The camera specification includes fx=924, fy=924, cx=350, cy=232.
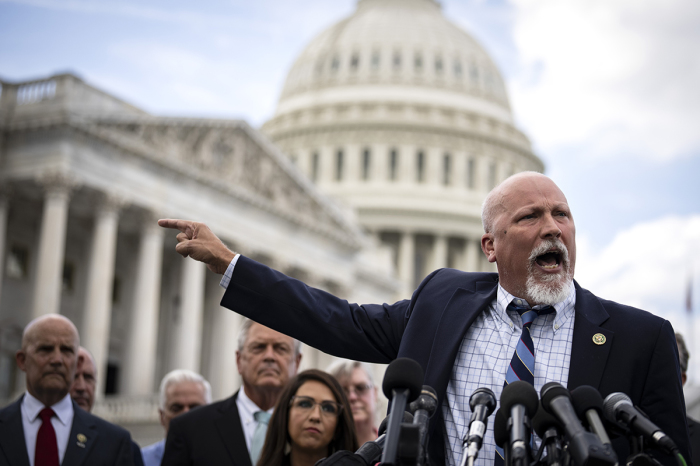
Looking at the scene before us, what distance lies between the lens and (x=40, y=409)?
6840 millimetres

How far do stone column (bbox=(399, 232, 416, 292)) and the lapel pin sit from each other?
235 ft

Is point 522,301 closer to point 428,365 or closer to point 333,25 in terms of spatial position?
point 428,365

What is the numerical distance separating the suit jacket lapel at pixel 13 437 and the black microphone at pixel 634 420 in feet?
15.1

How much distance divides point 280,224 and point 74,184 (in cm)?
1265

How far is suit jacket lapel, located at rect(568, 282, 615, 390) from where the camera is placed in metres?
3.97

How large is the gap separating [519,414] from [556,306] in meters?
1.02

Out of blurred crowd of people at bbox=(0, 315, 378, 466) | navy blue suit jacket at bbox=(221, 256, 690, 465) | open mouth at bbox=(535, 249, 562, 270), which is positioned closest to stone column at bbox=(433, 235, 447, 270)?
blurred crowd of people at bbox=(0, 315, 378, 466)

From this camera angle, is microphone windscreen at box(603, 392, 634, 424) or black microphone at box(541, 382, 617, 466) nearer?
black microphone at box(541, 382, 617, 466)

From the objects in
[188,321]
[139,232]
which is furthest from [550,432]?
[139,232]

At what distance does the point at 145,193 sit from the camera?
3547 centimetres

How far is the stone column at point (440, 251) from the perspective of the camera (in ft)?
255

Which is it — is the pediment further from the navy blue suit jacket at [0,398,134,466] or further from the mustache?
the mustache

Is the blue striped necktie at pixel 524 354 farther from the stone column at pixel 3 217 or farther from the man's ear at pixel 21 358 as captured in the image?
the stone column at pixel 3 217

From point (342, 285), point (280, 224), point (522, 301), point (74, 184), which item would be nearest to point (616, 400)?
point (522, 301)
